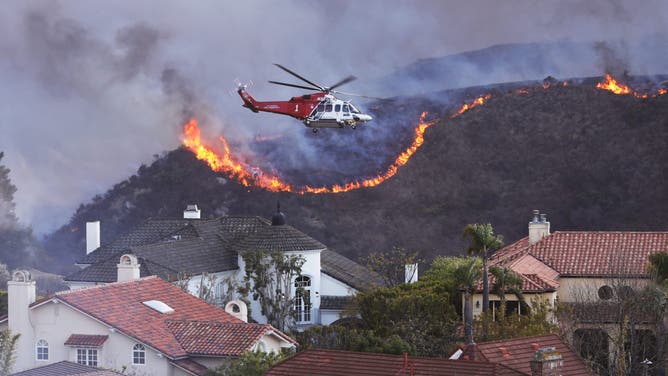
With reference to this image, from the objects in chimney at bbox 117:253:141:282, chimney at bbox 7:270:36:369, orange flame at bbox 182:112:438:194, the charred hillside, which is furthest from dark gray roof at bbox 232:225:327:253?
chimney at bbox 7:270:36:369

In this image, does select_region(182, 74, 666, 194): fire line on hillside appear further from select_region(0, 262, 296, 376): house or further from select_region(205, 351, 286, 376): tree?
select_region(205, 351, 286, 376): tree

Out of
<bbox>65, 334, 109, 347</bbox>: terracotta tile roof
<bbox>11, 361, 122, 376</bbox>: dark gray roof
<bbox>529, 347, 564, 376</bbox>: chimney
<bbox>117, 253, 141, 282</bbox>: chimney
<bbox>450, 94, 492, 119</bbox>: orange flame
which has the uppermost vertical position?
<bbox>450, 94, 492, 119</bbox>: orange flame

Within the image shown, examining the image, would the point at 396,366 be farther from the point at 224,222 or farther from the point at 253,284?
the point at 224,222

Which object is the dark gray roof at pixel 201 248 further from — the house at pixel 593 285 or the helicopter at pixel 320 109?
the house at pixel 593 285

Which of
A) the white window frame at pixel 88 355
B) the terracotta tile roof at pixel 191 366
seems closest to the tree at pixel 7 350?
the white window frame at pixel 88 355

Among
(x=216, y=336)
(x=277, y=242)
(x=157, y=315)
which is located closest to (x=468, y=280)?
(x=157, y=315)

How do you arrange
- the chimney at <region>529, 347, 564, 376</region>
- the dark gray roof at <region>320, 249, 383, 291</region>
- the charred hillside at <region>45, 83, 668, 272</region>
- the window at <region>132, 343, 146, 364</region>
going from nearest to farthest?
the chimney at <region>529, 347, 564, 376</region>
the window at <region>132, 343, 146, 364</region>
the dark gray roof at <region>320, 249, 383, 291</region>
the charred hillside at <region>45, 83, 668, 272</region>

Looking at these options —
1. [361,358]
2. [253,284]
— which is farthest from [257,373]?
[253,284]
